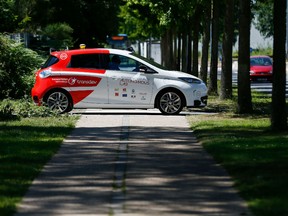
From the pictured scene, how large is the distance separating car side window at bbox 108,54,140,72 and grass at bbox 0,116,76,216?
2.21 m

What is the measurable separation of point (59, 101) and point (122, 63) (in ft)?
5.90

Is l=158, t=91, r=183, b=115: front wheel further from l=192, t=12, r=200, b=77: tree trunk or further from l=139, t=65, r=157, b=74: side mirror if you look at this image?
l=192, t=12, r=200, b=77: tree trunk

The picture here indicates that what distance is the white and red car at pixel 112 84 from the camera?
22.2m

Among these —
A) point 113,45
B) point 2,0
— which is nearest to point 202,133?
point 2,0

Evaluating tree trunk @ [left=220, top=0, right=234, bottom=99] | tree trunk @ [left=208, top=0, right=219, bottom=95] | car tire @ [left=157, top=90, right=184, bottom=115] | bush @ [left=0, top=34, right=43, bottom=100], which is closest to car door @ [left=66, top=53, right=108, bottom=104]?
car tire @ [left=157, top=90, right=184, bottom=115]

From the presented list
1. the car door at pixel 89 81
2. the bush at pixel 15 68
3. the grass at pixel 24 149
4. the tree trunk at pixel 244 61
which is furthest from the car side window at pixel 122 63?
the bush at pixel 15 68

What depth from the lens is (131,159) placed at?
13.1 meters

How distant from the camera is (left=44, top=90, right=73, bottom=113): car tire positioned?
73.6 feet

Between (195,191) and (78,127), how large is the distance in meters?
8.67

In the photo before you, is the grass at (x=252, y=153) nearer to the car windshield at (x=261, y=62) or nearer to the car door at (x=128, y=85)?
the car door at (x=128, y=85)

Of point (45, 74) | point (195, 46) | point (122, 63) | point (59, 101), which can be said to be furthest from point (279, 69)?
point (195, 46)

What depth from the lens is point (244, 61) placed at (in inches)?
869

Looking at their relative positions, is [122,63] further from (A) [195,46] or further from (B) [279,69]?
(A) [195,46]

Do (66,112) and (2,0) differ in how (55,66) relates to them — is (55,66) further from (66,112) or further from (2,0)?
(2,0)
